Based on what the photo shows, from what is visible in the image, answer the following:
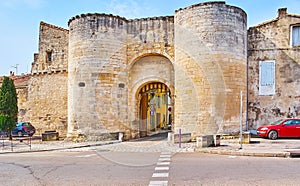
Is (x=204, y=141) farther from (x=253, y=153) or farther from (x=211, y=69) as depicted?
(x=211, y=69)

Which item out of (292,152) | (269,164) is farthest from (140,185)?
(292,152)

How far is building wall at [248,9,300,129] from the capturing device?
17297 millimetres

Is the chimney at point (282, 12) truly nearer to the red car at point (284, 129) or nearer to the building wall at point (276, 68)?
the building wall at point (276, 68)

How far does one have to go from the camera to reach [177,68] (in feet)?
55.4

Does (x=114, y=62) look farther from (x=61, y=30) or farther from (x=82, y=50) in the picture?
(x=61, y=30)

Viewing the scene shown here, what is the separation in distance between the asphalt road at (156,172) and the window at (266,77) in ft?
28.8

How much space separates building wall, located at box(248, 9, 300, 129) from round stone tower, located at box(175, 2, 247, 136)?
1653 millimetres

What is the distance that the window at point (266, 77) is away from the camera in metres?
17.5

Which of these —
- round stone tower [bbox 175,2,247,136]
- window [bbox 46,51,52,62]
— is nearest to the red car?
round stone tower [bbox 175,2,247,136]

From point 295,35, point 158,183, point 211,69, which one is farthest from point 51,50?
point 158,183

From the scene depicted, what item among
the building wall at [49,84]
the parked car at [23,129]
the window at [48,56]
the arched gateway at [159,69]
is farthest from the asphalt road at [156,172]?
the window at [48,56]

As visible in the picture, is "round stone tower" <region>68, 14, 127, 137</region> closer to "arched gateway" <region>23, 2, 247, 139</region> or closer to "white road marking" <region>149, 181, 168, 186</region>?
"arched gateway" <region>23, 2, 247, 139</region>

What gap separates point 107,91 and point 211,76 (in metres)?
5.70

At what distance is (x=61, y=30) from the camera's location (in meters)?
22.3
